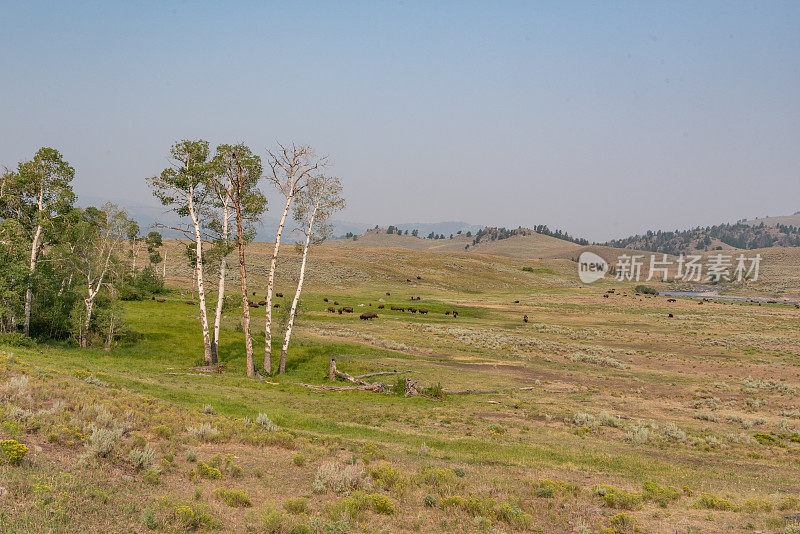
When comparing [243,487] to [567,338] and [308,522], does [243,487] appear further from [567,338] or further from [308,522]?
[567,338]

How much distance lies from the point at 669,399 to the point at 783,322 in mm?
74721

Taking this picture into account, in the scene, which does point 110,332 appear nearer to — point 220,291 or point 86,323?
point 86,323

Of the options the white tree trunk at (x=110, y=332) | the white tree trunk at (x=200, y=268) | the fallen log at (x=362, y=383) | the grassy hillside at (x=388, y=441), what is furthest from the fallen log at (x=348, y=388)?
the white tree trunk at (x=110, y=332)

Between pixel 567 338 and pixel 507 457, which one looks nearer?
pixel 507 457

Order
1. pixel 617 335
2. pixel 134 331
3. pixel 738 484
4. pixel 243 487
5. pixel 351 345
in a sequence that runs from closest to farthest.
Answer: pixel 243 487 → pixel 738 484 → pixel 134 331 → pixel 351 345 → pixel 617 335

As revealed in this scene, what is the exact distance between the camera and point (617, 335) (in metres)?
62.9

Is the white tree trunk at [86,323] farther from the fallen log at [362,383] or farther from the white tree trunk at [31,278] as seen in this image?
the fallen log at [362,383]

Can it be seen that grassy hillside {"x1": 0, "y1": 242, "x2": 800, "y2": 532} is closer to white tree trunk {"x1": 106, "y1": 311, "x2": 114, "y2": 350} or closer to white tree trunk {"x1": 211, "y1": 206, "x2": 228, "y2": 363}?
white tree trunk {"x1": 106, "y1": 311, "x2": 114, "y2": 350}

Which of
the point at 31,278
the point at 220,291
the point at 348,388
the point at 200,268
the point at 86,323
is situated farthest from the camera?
the point at 86,323

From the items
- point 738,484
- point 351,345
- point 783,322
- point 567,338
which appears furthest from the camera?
point 783,322

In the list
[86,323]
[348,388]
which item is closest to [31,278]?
[86,323]

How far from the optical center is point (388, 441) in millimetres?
17062

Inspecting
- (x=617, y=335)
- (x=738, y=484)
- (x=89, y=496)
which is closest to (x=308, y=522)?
(x=89, y=496)

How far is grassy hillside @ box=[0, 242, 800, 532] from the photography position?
31.5 feet
